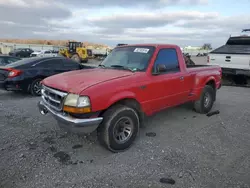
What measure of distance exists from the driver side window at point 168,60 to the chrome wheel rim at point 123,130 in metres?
1.20

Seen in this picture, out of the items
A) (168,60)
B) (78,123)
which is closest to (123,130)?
(78,123)

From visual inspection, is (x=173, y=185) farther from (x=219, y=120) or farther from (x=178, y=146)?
(x=219, y=120)

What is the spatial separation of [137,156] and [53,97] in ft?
5.76

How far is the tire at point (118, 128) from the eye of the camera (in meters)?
3.59

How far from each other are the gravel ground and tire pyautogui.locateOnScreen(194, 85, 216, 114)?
1.39 ft

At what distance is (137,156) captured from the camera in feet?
12.2

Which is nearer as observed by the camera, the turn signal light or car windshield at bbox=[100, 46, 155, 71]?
the turn signal light

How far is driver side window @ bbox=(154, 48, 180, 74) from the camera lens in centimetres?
451

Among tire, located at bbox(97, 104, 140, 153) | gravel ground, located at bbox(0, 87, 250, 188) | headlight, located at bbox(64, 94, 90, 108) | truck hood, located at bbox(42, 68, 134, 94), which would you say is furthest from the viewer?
tire, located at bbox(97, 104, 140, 153)

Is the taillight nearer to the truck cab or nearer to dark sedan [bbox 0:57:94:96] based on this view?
dark sedan [bbox 0:57:94:96]

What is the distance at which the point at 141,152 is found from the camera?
3.86 meters

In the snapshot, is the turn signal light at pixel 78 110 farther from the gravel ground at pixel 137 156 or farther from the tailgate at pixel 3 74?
the tailgate at pixel 3 74

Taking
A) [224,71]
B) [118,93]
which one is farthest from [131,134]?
[224,71]

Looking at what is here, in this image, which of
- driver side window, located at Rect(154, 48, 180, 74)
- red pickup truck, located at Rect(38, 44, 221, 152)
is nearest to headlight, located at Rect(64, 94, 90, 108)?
red pickup truck, located at Rect(38, 44, 221, 152)
